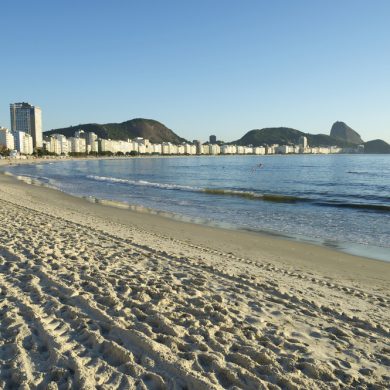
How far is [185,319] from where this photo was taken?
5.04 m

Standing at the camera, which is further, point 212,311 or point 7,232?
point 7,232

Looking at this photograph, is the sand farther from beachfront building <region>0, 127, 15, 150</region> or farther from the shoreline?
beachfront building <region>0, 127, 15, 150</region>

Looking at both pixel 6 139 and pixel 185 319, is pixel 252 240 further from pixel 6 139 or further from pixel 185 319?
pixel 6 139

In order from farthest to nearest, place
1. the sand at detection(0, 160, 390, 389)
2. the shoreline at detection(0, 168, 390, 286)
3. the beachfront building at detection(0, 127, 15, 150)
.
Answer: the beachfront building at detection(0, 127, 15, 150)
the shoreline at detection(0, 168, 390, 286)
the sand at detection(0, 160, 390, 389)

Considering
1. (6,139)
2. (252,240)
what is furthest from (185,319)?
(6,139)

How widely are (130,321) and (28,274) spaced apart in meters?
2.72

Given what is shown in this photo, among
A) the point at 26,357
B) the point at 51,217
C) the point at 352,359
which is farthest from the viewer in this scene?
the point at 51,217

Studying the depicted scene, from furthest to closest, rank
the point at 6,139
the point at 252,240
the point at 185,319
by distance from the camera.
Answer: the point at 6,139, the point at 252,240, the point at 185,319

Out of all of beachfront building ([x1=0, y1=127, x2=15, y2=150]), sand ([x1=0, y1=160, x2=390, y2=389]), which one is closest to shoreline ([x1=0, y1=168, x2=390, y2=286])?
sand ([x1=0, y1=160, x2=390, y2=389])

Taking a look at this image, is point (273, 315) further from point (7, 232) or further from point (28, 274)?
point (7, 232)

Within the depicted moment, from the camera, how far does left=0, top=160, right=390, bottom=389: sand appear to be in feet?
12.4

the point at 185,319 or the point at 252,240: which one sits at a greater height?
the point at 185,319

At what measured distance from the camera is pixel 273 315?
17.7 ft

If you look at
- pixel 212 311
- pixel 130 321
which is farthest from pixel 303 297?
pixel 130 321
